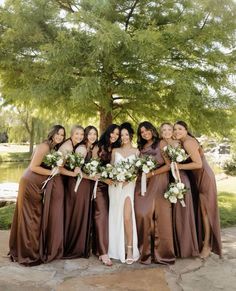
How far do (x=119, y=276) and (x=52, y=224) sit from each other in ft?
4.18

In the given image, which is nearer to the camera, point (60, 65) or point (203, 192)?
point (203, 192)

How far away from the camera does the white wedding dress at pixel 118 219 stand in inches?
210

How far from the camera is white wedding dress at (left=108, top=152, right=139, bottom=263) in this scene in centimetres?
534

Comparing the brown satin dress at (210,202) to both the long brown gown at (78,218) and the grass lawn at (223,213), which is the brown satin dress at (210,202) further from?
the grass lawn at (223,213)

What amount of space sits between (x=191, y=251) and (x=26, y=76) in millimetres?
5363

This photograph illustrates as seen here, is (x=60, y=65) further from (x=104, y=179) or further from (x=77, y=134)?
(x=104, y=179)

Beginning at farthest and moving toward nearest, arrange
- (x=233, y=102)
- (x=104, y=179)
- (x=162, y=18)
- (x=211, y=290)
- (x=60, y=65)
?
(x=162, y=18) < (x=233, y=102) < (x=60, y=65) < (x=104, y=179) < (x=211, y=290)

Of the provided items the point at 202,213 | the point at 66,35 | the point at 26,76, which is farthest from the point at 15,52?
the point at 202,213

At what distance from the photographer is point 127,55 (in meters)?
7.12

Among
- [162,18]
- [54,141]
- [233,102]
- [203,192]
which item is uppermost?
[162,18]

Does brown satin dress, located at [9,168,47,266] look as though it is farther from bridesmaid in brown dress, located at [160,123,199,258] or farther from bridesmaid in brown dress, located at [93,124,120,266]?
bridesmaid in brown dress, located at [160,123,199,258]

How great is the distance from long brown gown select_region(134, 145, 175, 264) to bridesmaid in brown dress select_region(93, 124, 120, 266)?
50cm

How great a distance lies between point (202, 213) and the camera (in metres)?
5.64

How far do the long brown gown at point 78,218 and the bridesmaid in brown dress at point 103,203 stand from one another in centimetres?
13
